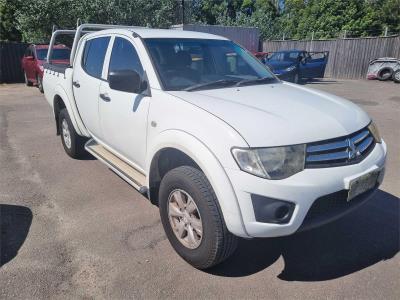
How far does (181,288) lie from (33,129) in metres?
6.15

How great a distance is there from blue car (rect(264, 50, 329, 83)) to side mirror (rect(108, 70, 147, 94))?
1133 cm

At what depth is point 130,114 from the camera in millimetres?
3371

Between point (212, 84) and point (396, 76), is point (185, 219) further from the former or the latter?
point (396, 76)

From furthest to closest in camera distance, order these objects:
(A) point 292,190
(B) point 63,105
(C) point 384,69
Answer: (C) point 384,69, (B) point 63,105, (A) point 292,190

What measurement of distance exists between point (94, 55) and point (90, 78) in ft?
1.11

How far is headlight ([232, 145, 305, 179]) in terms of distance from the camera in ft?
7.55

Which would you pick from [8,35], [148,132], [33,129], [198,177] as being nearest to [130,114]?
[148,132]

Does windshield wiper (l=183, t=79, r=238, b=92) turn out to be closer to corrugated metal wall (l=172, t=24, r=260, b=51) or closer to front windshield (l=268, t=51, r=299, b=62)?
front windshield (l=268, t=51, r=299, b=62)

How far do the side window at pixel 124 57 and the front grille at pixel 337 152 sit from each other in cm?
180

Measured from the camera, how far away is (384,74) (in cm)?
1805

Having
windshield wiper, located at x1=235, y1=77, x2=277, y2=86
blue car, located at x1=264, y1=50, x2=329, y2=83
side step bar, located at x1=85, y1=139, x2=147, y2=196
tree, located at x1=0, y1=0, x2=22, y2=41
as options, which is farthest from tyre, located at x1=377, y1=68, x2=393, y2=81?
tree, located at x1=0, y1=0, x2=22, y2=41

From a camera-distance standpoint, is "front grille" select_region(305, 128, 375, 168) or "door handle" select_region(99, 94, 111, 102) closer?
"front grille" select_region(305, 128, 375, 168)

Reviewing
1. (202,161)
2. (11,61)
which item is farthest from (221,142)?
(11,61)

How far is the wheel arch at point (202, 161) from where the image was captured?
7.70 ft
